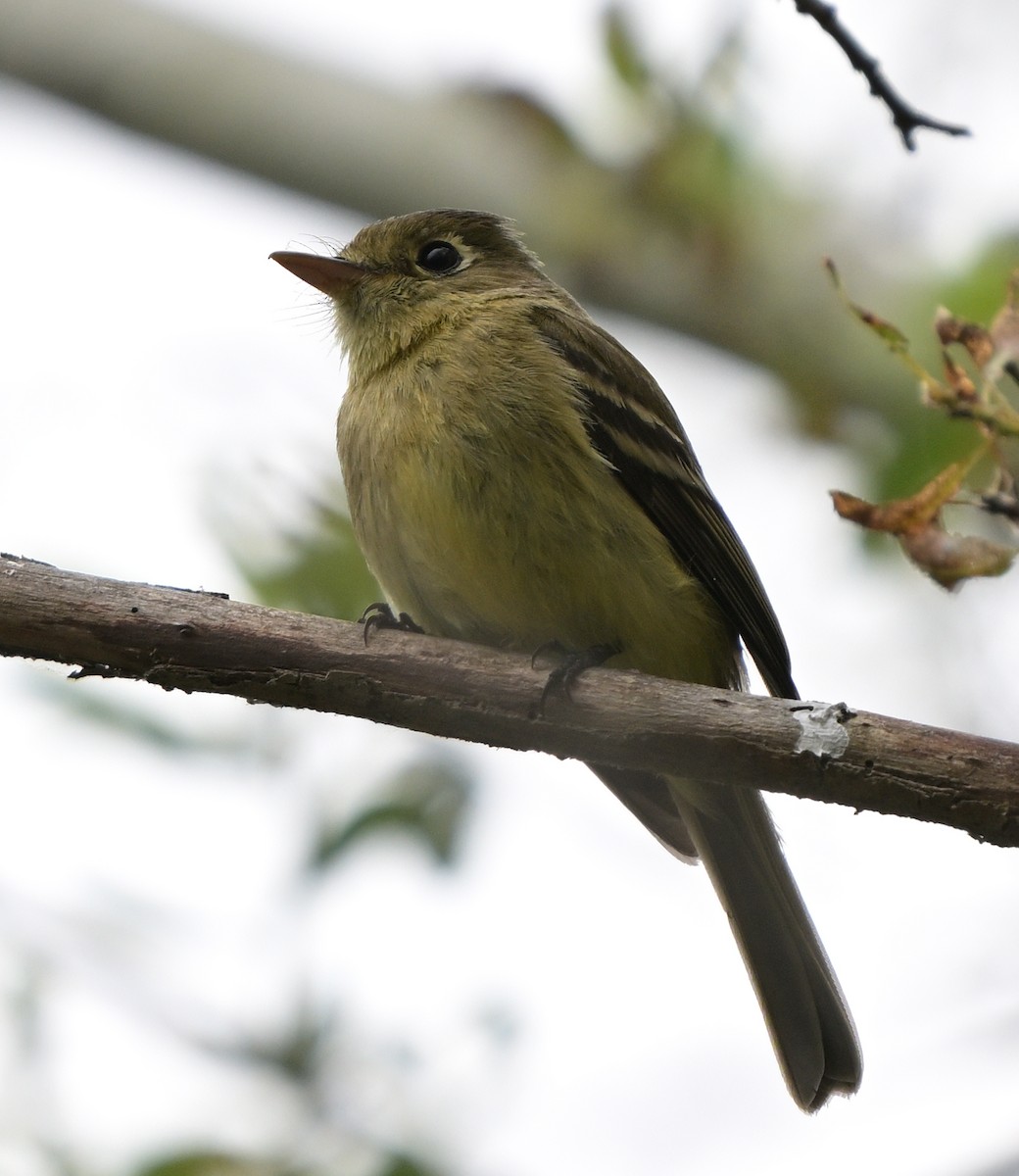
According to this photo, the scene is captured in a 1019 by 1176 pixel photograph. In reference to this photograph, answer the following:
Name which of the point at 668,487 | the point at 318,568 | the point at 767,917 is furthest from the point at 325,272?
the point at 767,917

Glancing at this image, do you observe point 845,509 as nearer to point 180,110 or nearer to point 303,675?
point 303,675

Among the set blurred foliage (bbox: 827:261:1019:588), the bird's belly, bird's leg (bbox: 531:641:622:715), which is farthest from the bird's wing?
blurred foliage (bbox: 827:261:1019:588)

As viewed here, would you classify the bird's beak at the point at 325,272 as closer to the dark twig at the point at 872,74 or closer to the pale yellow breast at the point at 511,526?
the pale yellow breast at the point at 511,526

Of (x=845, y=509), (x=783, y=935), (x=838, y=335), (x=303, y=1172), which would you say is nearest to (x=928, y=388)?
(x=845, y=509)

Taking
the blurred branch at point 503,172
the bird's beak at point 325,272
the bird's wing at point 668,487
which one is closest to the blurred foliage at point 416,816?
the bird's wing at point 668,487

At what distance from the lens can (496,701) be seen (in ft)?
13.3

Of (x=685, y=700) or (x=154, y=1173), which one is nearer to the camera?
(x=685, y=700)

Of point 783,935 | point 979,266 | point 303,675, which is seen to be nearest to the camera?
point 303,675

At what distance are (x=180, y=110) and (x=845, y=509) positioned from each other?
194 inches

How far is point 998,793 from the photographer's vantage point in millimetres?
3566

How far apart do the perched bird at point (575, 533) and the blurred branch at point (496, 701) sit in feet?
1.24

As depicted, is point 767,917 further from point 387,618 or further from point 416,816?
point 387,618

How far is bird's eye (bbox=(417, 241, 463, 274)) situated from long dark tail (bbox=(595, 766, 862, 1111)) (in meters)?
2.01

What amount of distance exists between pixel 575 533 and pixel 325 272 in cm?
175
